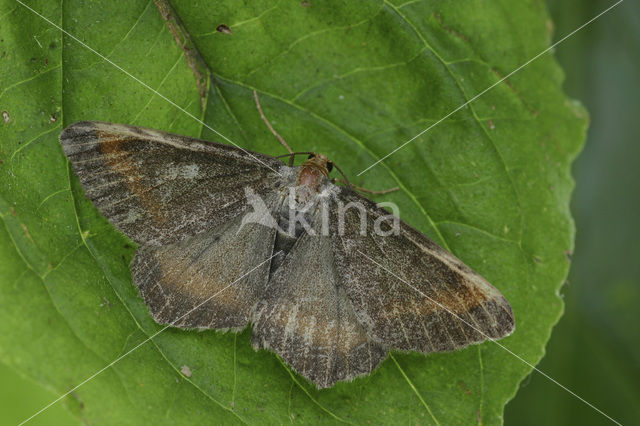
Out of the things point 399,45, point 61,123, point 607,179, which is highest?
point 61,123

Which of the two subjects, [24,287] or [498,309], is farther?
[498,309]

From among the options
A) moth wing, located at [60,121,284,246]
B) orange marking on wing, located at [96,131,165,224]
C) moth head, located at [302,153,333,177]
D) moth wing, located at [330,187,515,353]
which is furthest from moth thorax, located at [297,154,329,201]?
orange marking on wing, located at [96,131,165,224]

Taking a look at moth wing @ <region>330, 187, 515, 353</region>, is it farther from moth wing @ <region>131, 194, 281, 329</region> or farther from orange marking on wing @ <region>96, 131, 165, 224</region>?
orange marking on wing @ <region>96, 131, 165, 224</region>

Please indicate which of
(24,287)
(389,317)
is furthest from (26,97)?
(389,317)

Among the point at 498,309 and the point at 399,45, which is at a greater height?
the point at 399,45

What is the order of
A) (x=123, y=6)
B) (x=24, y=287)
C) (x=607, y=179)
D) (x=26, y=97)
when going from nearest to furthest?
1. (x=24, y=287)
2. (x=26, y=97)
3. (x=123, y=6)
4. (x=607, y=179)

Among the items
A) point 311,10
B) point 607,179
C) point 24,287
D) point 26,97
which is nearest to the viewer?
point 24,287

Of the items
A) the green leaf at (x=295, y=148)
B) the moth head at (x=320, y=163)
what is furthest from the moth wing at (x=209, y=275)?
the moth head at (x=320, y=163)

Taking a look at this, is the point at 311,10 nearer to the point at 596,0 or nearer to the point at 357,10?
the point at 357,10
